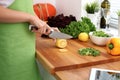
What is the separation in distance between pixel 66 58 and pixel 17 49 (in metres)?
0.26

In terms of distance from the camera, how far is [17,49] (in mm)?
1100

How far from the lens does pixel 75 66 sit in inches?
40.3

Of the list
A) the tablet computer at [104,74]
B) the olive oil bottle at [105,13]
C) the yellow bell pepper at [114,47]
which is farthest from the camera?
the olive oil bottle at [105,13]

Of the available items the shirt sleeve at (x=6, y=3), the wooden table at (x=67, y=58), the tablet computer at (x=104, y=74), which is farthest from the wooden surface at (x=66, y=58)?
the shirt sleeve at (x=6, y=3)

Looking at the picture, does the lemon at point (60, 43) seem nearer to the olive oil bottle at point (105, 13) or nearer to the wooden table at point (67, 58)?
the wooden table at point (67, 58)

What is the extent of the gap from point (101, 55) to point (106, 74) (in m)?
0.26

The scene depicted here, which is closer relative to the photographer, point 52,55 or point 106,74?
point 106,74

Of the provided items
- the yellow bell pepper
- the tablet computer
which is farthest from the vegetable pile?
the tablet computer

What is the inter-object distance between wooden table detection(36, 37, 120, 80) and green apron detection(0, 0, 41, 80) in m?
0.08

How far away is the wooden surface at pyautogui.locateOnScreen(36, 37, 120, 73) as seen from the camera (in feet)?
3.35

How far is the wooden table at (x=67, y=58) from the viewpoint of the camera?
101cm

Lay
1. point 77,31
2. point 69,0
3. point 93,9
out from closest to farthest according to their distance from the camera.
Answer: point 77,31 → point 93,9 → point 69,0

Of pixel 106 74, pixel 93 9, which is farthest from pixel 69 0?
pixel 106 74

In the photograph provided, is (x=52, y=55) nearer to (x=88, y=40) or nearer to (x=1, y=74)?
(x=1, y=74)
